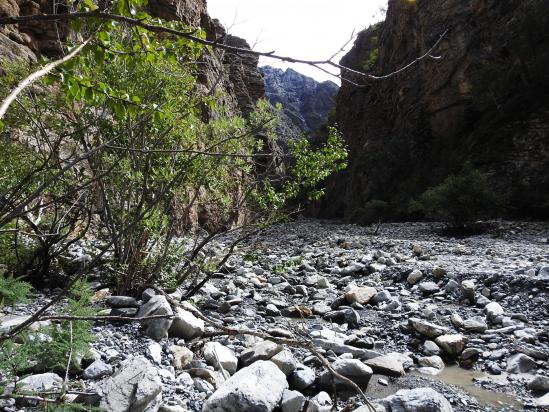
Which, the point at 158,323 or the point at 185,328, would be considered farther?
the point at 185,328

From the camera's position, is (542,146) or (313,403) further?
(542,146)

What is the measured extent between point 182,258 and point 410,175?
22.8m

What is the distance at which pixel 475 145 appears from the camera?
19.0 meters

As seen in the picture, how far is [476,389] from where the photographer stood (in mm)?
2797

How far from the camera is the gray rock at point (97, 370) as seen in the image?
2.25m

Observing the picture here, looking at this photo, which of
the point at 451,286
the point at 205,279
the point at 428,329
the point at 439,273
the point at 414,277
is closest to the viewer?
the point at 428,329

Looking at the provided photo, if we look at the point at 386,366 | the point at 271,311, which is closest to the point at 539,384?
the point at 386,366

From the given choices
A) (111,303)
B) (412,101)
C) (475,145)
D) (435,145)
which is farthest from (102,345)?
(412,101)

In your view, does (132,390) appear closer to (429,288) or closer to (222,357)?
(222,357)

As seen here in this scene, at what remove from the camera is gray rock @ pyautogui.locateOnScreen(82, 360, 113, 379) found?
2.25 metres

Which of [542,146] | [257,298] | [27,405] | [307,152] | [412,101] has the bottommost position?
[257,298]

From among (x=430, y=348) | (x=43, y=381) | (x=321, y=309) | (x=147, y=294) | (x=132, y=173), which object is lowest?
(x=321, y=309)

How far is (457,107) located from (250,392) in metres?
23.3

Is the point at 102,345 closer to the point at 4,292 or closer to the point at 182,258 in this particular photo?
the point at 4,292
